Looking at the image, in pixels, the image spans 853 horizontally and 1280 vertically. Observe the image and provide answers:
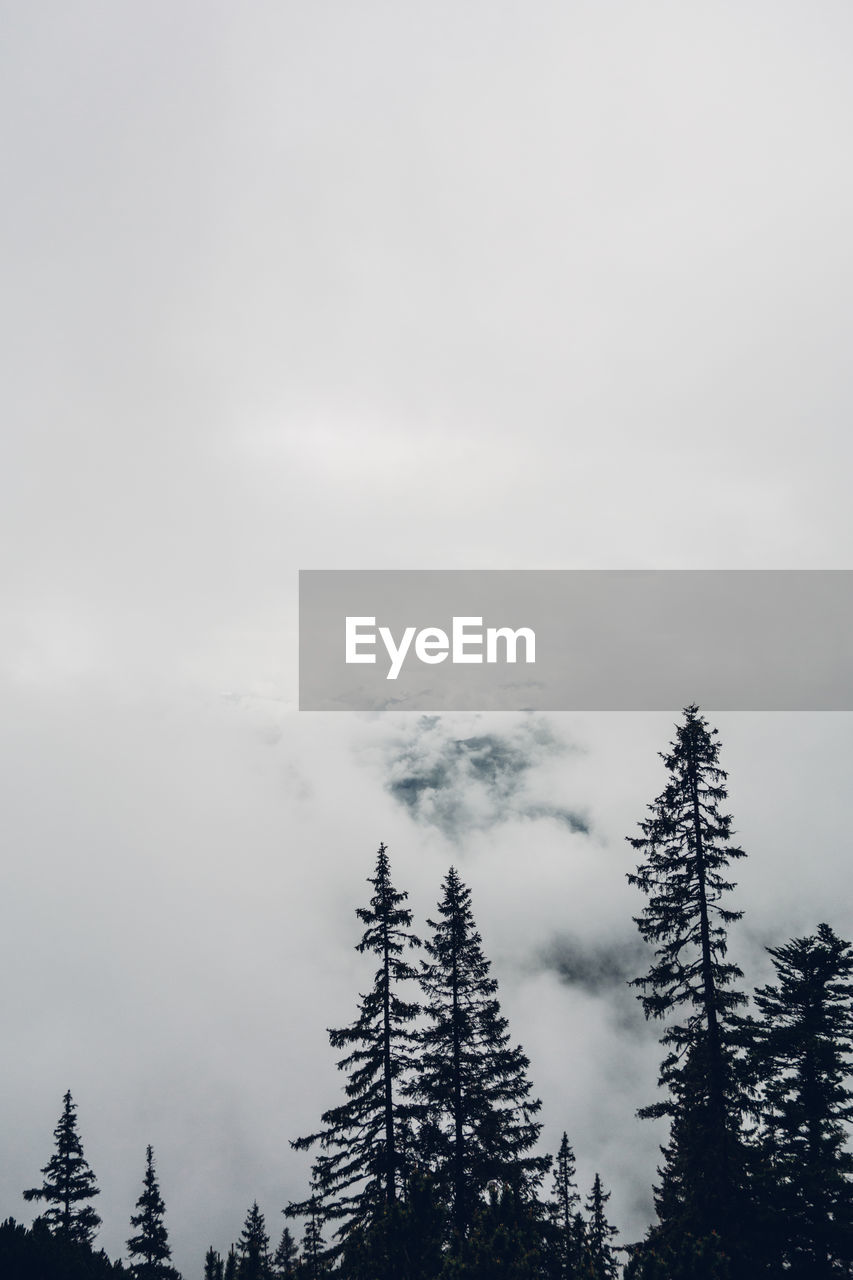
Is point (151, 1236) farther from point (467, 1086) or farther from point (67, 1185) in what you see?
point (467, 1086)

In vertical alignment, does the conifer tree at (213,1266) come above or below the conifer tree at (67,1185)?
above

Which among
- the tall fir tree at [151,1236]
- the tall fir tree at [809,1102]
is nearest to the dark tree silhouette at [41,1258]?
the tall fir tree at [809,1102]

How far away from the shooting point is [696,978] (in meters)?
19.1

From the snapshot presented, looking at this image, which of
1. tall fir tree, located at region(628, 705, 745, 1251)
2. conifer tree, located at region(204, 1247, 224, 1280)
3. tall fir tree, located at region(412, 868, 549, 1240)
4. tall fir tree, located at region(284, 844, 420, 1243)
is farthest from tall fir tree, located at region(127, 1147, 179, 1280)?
tall fir tree, located at region(628, 705, 745, 1251)

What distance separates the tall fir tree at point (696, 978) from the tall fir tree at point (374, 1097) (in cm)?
666

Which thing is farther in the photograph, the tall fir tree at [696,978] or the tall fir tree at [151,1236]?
the tall fir tree at [151,1236]

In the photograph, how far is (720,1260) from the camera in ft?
42.7

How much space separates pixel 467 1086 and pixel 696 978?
26.3 feet

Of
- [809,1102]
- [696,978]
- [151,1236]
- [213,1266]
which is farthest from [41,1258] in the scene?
[151,1236]

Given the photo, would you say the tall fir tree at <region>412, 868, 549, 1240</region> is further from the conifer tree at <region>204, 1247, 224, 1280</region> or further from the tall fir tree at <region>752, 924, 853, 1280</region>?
the conifer tree at <region>204, 1247, 224, 1280</region>

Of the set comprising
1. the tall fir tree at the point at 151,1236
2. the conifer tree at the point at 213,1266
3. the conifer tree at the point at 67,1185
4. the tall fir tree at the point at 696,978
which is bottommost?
the tall fir tree at the point at 151,1236

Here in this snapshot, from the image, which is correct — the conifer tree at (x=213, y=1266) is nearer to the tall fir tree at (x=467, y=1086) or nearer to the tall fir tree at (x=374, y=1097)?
the tall fir tree at (x=374, y=1097)

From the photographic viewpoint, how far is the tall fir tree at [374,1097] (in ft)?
67.4

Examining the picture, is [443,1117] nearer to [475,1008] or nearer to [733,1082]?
[475,1008]
